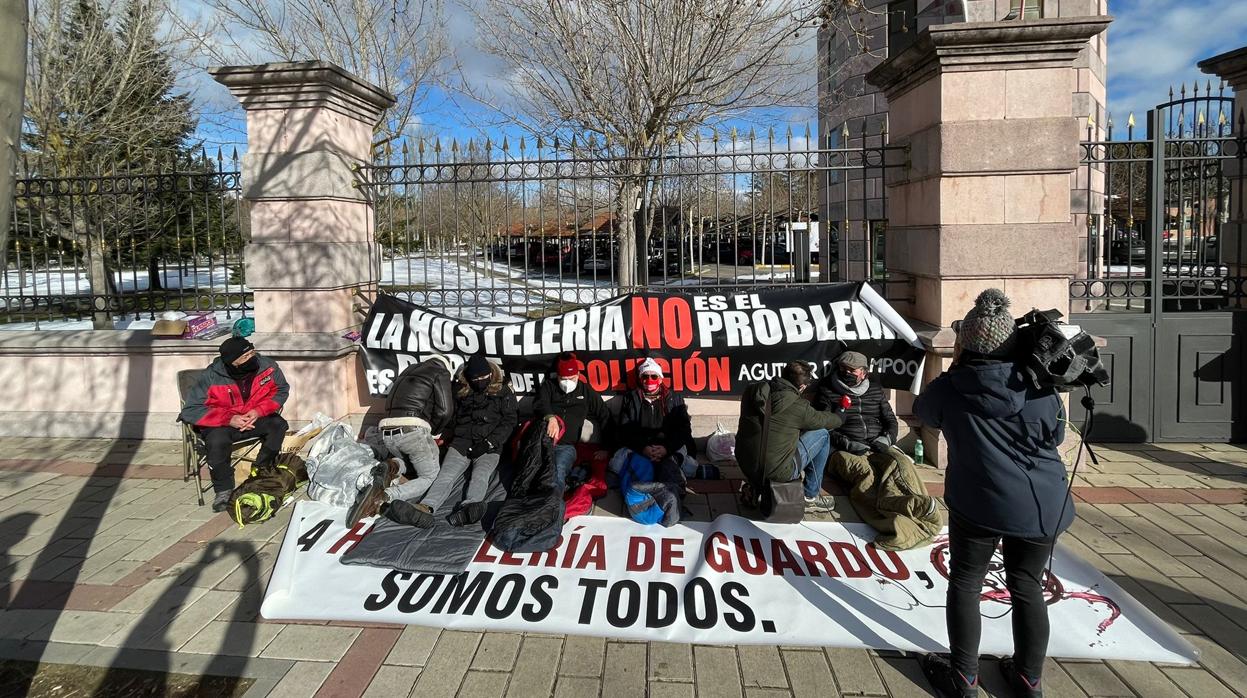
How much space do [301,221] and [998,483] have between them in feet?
21.4

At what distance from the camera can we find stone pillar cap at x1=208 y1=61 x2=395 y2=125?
6.96 meters

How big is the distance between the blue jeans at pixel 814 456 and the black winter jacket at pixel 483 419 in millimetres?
2345

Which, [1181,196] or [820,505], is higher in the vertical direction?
[1181,196]

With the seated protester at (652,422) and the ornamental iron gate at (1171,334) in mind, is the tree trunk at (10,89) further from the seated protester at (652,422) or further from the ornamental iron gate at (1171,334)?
the ornamental iron gate at (1171,334)

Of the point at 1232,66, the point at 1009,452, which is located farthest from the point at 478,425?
the point at 1232,66

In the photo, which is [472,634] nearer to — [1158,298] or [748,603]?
[748,603]

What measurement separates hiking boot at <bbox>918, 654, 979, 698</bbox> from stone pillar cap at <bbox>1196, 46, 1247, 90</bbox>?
746cm

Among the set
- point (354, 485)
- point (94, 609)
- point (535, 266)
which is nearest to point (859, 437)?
point (354, 485)

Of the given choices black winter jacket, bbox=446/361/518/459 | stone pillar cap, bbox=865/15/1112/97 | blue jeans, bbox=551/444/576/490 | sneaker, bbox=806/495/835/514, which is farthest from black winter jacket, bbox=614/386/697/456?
stone pillar cap, bbox=865/15/1112/97

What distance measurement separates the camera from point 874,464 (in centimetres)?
576

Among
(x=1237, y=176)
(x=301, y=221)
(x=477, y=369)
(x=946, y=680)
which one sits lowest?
(x=946, y=680)

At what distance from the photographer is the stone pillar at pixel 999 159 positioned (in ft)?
20.6

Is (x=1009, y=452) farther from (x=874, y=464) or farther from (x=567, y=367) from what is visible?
(x=567, y=367)

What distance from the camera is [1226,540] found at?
5059 millimetres
